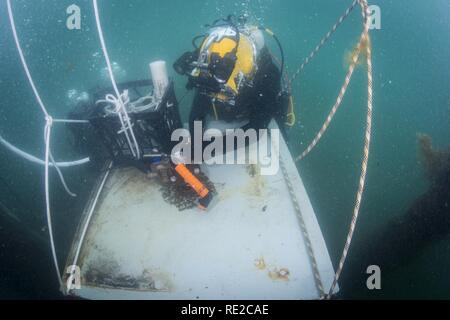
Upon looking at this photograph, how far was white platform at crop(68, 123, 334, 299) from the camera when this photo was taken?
1877 mm

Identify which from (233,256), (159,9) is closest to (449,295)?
(233,256)

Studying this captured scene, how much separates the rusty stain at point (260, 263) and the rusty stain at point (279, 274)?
6cm

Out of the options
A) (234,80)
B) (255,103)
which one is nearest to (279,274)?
(255,103)

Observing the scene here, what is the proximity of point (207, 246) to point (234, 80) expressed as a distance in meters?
1.57

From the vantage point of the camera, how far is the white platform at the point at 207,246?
1877 millimetres

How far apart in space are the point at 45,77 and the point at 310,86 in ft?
20.1

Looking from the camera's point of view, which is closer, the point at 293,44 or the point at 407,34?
the point at 293,44

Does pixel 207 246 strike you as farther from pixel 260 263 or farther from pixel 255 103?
pixel 255 103

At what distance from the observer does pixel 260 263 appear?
76.5 inches

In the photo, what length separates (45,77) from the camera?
6.55 m
